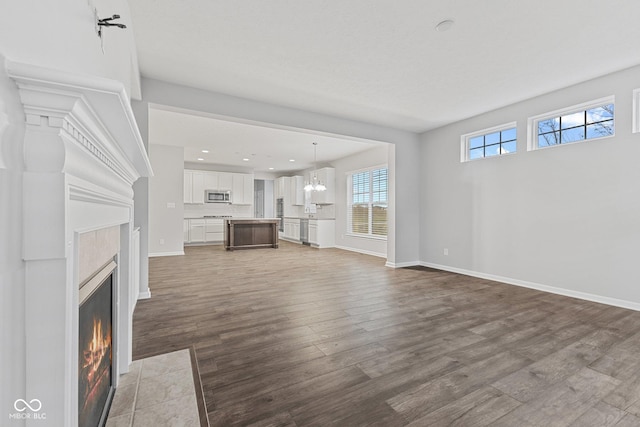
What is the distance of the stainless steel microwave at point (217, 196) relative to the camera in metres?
8.98

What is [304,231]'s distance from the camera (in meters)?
9.36

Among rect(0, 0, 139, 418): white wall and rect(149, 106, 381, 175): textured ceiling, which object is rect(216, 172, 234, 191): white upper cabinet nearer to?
rect(149, 106, 381, 175): textured ceiling

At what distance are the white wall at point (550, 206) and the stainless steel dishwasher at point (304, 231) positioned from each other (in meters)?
4.52

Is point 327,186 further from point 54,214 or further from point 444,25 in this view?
point 54,214

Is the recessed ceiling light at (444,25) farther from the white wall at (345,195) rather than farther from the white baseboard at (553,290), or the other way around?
the white wall at (345,195)

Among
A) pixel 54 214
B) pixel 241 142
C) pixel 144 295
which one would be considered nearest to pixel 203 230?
pixel 241 142

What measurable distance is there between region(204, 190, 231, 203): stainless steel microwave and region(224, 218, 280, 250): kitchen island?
4.10 feet

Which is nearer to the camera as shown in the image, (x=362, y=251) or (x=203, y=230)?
(x=362, y=251)

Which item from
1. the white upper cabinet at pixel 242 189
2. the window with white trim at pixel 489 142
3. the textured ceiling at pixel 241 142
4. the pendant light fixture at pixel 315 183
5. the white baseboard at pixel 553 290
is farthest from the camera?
the white upper cabinet at pixel 242 189

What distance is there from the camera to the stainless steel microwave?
898cm

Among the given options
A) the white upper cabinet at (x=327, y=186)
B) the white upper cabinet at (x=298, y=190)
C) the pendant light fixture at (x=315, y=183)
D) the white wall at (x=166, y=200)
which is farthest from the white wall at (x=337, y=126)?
the white upper cabinet at (x=298, y=190)

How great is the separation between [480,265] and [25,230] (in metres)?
5.42

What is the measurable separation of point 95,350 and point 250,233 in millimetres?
7199

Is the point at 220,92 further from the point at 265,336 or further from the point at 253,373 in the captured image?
the point at 253,373
